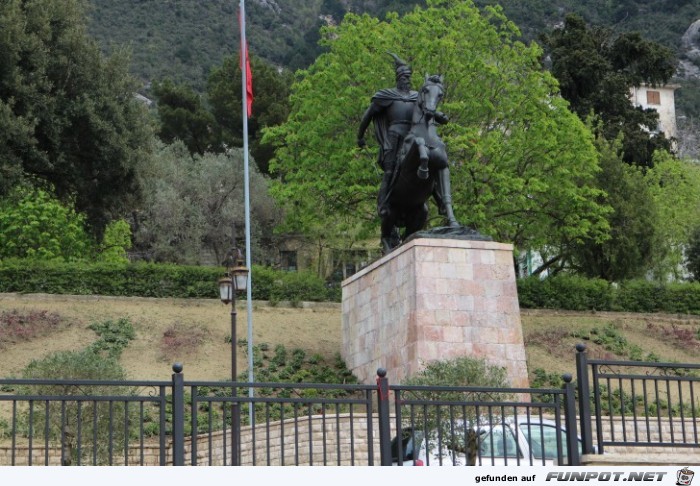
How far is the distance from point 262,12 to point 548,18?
24895mm

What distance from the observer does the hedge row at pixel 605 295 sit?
3816 centimetres

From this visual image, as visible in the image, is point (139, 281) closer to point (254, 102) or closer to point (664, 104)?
point (254, 102)

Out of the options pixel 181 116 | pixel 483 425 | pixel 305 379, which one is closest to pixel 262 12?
pixel 181 116

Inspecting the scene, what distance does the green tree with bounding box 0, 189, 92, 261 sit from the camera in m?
47.2

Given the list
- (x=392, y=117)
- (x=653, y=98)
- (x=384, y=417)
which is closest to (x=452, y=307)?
(x=392, y=117)

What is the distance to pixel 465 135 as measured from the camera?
119ft

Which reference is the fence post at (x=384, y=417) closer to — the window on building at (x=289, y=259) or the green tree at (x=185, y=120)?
the window on building at (x=289, y=259)

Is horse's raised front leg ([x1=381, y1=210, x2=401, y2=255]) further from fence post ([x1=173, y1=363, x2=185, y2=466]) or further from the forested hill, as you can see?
the forested hill

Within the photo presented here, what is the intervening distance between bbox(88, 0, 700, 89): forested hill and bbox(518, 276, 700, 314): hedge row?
194 feet

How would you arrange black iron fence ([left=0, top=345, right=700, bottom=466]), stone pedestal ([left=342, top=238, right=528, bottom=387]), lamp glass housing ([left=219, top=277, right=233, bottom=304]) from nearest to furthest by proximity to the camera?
black iron fence ([left=0, top=345, right=700, bottom=466])
stone pedestal ([left=342, top=238, right=528, bottom=387])
lamp glass housing ([left=219, top=277, right=233, bottom=304])

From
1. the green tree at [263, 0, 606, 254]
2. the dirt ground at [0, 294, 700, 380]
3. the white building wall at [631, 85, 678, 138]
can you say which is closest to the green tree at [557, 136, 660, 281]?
the green tree at [263, 0, 606, 254]

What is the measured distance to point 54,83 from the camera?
121ft

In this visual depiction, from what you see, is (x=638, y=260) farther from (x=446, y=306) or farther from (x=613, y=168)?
(x=446, y=306)

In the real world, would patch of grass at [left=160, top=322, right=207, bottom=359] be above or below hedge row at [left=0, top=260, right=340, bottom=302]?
below
